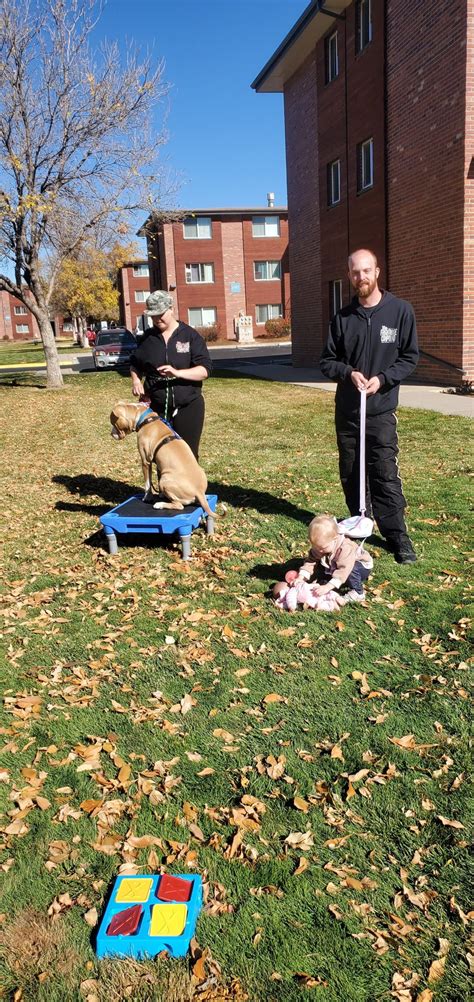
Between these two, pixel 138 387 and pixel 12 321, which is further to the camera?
pixel 12 321

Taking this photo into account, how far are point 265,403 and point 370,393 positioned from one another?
11422 mm

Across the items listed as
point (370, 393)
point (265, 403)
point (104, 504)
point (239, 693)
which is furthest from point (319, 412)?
point (239, 693)

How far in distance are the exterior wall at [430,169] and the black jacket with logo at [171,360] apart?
32.8 feet

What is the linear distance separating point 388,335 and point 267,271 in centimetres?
4632

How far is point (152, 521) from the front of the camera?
582 cm

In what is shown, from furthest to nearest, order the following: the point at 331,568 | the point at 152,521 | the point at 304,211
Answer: the point at 304,211, the point at 152,521, the point at 331,568

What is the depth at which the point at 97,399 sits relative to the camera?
20547mm

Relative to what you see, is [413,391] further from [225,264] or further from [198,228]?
[198,228]

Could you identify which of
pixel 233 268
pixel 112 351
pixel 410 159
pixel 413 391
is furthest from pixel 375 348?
pixel 233 268

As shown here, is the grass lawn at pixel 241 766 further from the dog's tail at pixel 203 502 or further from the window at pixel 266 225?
the window at pixel 266 225

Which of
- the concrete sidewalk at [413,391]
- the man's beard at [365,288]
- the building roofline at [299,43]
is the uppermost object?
the building roofline at [299,43]

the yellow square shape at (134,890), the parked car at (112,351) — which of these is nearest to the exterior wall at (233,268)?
the parked car at (112,351)

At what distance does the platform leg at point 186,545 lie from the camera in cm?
588

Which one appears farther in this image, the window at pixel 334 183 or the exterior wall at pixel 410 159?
the window at pixel 334 183
